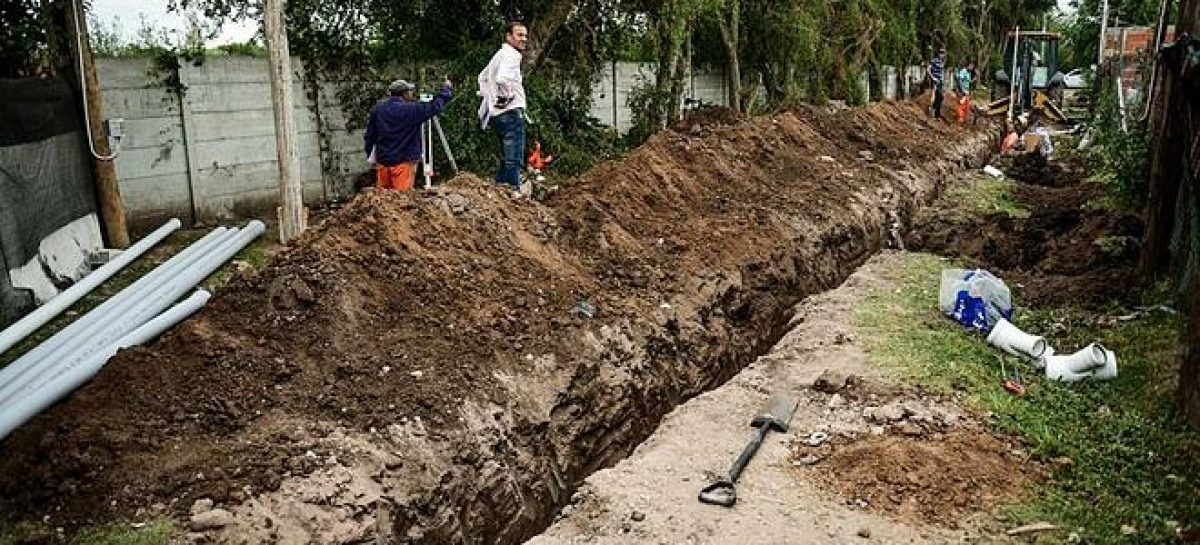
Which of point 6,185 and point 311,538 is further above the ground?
point 6,185

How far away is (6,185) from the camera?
23.1ft

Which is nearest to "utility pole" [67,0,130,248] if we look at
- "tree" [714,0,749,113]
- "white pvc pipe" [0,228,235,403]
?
"white pvc pipe" [0,228,235,403]

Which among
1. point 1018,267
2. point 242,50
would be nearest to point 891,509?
point 1018,267

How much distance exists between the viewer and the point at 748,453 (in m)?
5.28

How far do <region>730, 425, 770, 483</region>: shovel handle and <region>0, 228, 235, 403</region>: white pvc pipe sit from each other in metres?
4.02

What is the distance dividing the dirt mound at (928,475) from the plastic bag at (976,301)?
2260 millimetres

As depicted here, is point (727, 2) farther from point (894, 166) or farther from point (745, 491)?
point (745, 491)

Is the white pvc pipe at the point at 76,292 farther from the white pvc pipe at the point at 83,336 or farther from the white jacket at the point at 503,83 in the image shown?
the white jacket at the point at 503,83

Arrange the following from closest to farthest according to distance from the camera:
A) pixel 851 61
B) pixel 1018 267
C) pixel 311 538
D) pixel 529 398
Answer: pixel 311 538 → pixel 529 398 → pixel 1018 267 → pixel 851 61

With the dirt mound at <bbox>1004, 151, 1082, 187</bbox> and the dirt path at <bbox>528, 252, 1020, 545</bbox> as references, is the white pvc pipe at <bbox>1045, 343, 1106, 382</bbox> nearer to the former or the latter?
the dirt path at <bbox>528, 252, 1020, 545</bbox>

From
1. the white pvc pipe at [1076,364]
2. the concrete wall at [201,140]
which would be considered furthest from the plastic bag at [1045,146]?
the concrete wall at [201,140]

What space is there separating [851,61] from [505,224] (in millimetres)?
16595

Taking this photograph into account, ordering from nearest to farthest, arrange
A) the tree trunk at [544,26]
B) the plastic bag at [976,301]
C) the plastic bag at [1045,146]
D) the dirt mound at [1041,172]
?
the plastic bag at [976,301] → the tree trunk at [544,26] → the dirt mound at [1041,172] → the plastic bag at [1045,146]

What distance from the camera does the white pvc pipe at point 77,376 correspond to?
468 cm
